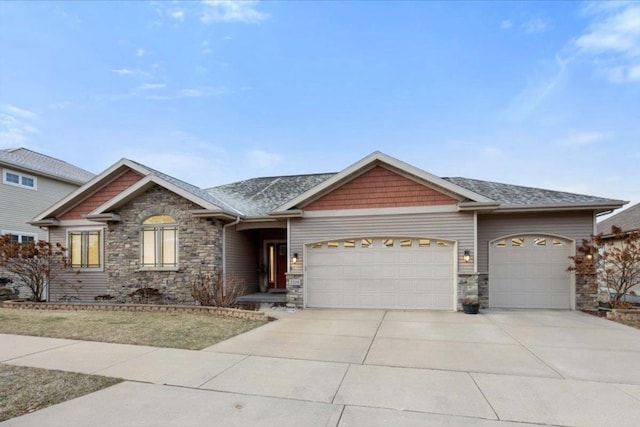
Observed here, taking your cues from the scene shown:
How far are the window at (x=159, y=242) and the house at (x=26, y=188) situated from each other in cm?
691

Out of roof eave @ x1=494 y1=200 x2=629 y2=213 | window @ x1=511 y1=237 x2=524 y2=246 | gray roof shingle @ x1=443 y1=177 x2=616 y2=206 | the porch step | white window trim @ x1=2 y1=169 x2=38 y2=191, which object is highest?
white window trim @ x1=2 y1=169 x2=38 y2=191

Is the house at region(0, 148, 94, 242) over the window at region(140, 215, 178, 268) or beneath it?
over

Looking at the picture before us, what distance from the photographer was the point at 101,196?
14164 millimetres

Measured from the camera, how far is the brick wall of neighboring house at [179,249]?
40.0ft

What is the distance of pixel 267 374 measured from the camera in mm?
5102

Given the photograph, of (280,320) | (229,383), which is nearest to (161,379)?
(229,383)

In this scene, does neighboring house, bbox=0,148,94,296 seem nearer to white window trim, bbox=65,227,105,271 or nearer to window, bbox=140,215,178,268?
white window trim, bbox=65,227,105,271

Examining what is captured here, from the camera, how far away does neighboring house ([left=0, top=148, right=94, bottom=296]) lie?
53.2 ft

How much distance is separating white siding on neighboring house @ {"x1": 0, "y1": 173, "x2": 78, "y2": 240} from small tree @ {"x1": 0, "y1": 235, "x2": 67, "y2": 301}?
13.3 ft

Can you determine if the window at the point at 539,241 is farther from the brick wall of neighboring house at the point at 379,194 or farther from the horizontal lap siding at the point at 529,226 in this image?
the brick wall of neighboring house at the point at 379,194

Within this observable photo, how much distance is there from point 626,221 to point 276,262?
19.3 metres

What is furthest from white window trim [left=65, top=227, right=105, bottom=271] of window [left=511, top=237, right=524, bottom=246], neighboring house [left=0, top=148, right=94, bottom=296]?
window [left=511, top=237, right=524, bottom=246]

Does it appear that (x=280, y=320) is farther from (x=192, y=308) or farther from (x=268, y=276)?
(x=268, y=276)

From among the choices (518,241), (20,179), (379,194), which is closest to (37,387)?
(379,194)
